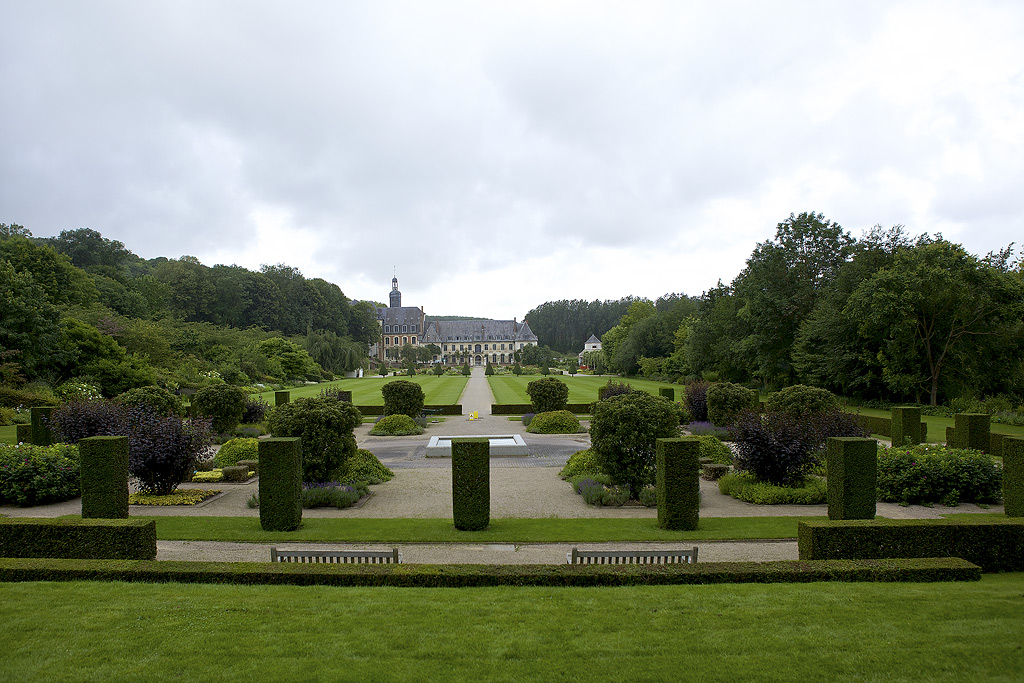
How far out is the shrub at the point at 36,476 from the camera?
11.3m

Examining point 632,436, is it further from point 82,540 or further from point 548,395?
point 548,395

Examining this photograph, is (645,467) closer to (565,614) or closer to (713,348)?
(565,614)

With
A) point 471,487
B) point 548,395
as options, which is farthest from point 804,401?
point 548,395

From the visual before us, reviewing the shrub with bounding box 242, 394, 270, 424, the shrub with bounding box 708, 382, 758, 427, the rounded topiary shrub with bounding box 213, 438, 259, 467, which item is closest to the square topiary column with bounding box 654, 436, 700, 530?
the rounded topiary shrub with bounding box 213, 438, 259, 467

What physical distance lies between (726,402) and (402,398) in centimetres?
1260

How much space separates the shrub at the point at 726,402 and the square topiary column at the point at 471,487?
1351 centimetres

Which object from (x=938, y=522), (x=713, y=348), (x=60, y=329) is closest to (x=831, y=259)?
(x=713, y=348)

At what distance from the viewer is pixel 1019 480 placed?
31.7 feet

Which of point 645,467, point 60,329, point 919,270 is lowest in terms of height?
point 645,467

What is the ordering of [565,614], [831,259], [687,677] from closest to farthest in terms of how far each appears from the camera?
[687,677] < [565,614] < [831,259]

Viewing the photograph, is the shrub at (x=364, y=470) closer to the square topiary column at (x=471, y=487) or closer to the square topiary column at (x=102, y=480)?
the square topiary column at (x=471, y=487)

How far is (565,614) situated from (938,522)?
5.35 metres

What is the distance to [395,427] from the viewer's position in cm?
2225

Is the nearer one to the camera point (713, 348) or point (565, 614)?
point (565, 614)
